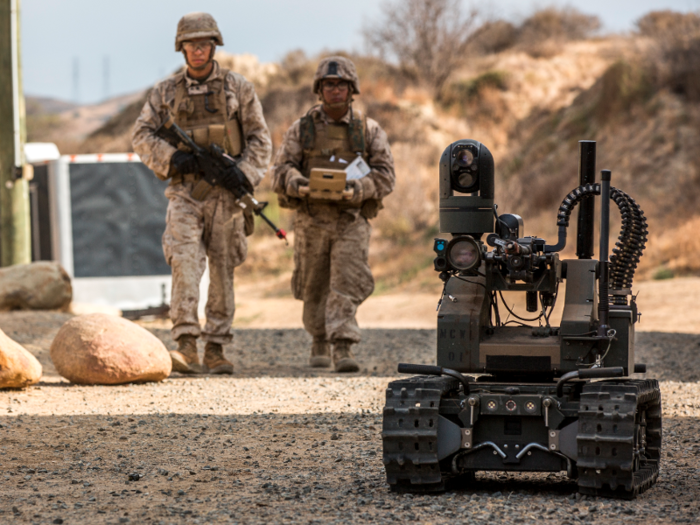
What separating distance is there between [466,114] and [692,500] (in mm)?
29367

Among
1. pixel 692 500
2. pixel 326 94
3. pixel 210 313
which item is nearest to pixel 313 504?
pixel 692 500

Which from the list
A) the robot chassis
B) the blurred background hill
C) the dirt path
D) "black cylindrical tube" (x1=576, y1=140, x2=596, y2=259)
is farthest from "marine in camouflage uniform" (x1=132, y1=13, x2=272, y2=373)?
the blurred background hill

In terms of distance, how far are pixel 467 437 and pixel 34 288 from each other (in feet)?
27.8

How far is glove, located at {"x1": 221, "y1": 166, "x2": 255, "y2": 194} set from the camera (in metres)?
7.55

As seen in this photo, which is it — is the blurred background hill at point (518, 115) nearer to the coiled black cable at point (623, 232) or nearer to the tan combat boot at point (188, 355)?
the tan combat boot at point (188, 355)

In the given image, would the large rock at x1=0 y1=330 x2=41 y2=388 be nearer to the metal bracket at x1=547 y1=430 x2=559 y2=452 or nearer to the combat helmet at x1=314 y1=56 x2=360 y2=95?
the combat helmet at x1=314 y1=56 x2=360 y2=95

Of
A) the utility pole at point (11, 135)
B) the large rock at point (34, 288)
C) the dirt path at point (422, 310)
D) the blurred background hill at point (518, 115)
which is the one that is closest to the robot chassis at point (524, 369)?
the dirt path at point (422, 310)

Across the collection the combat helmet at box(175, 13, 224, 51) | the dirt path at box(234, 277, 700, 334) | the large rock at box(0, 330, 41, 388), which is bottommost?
the dirt path at box(234, 277, 700, 334)

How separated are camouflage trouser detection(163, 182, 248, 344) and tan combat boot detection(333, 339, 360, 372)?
34.8 inches

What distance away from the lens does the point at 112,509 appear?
3.69m

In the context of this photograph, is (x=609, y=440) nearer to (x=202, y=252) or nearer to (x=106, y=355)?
(x=106, y=355)

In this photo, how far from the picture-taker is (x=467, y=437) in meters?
3.82

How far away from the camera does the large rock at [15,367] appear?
6520 mm

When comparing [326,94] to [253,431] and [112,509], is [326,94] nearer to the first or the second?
[253,431]
